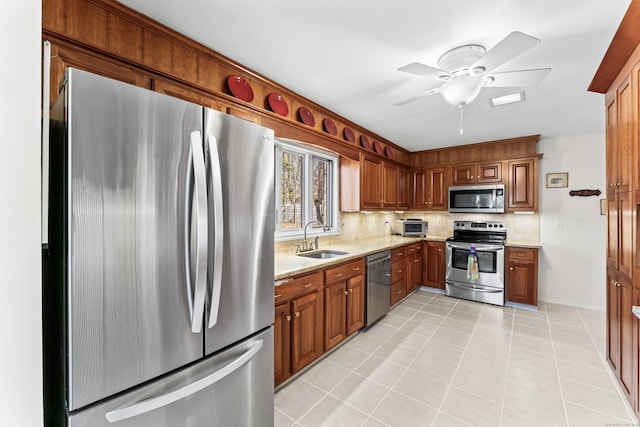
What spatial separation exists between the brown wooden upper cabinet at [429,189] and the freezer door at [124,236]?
4525 mm

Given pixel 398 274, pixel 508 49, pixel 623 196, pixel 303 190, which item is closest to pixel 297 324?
pixel 303 190

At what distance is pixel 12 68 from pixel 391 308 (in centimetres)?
383

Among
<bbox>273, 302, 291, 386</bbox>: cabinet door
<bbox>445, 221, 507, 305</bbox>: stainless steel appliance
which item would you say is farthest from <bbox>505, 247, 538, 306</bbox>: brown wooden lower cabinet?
<bbox>273, 302, 291, 386</bbox>: cabinet door

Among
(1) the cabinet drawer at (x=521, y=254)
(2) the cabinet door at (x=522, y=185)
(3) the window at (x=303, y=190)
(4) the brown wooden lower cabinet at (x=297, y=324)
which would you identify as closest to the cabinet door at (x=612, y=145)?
(1) the cabinet drawer at (x=521, y=254)

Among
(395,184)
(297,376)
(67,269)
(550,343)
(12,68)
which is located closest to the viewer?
(12,68)

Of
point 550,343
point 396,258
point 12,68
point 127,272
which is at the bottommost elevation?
point 550,343

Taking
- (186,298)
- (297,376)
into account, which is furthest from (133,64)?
(297,376)

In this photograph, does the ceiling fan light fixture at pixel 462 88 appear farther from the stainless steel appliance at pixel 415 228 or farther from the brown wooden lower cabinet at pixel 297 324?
the stainless steel appliance at pixel 415 228

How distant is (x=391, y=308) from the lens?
370 centimetres

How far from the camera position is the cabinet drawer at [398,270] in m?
3.65

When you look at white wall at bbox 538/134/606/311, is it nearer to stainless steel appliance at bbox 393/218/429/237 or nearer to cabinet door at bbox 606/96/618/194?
stainless steel appliance at bbox 393/218/429/237

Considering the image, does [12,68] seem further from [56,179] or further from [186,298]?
[186,298]

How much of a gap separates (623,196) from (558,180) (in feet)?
8.75

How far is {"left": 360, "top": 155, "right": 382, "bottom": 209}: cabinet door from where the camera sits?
371 cm
